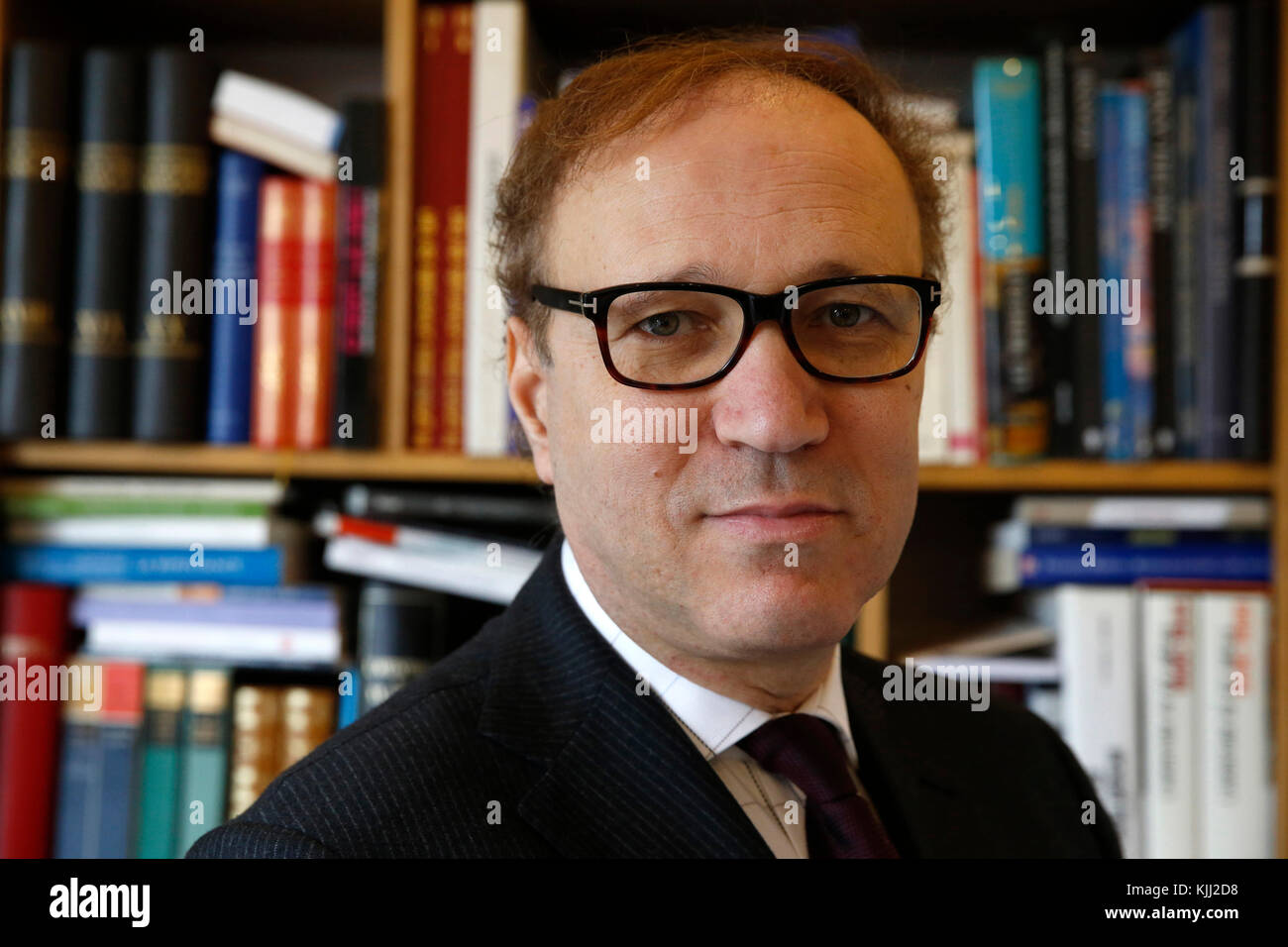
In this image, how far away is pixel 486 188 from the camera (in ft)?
4.07

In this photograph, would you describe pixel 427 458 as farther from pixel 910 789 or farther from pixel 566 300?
pixel 910 789

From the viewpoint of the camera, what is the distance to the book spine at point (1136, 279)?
1238 millimetres

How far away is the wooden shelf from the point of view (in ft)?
4.06

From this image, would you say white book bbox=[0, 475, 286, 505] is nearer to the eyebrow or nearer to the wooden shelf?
the wooden shelf

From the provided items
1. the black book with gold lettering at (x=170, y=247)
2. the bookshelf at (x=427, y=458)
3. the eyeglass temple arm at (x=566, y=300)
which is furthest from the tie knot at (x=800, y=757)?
the black book with gold lettering at (x=170, y=247)

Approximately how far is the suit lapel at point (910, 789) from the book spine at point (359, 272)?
61 cm

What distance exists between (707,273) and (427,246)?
0.62 meters

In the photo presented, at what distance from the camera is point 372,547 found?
128cm

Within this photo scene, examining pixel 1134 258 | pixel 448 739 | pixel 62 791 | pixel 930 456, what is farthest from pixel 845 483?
pixel 62 791

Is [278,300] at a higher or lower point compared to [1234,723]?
higher

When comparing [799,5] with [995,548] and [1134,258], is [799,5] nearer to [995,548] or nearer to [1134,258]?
[1134,258]

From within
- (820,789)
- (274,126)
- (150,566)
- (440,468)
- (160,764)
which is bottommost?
(160,764)

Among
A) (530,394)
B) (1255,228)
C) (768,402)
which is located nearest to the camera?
(768,402)
